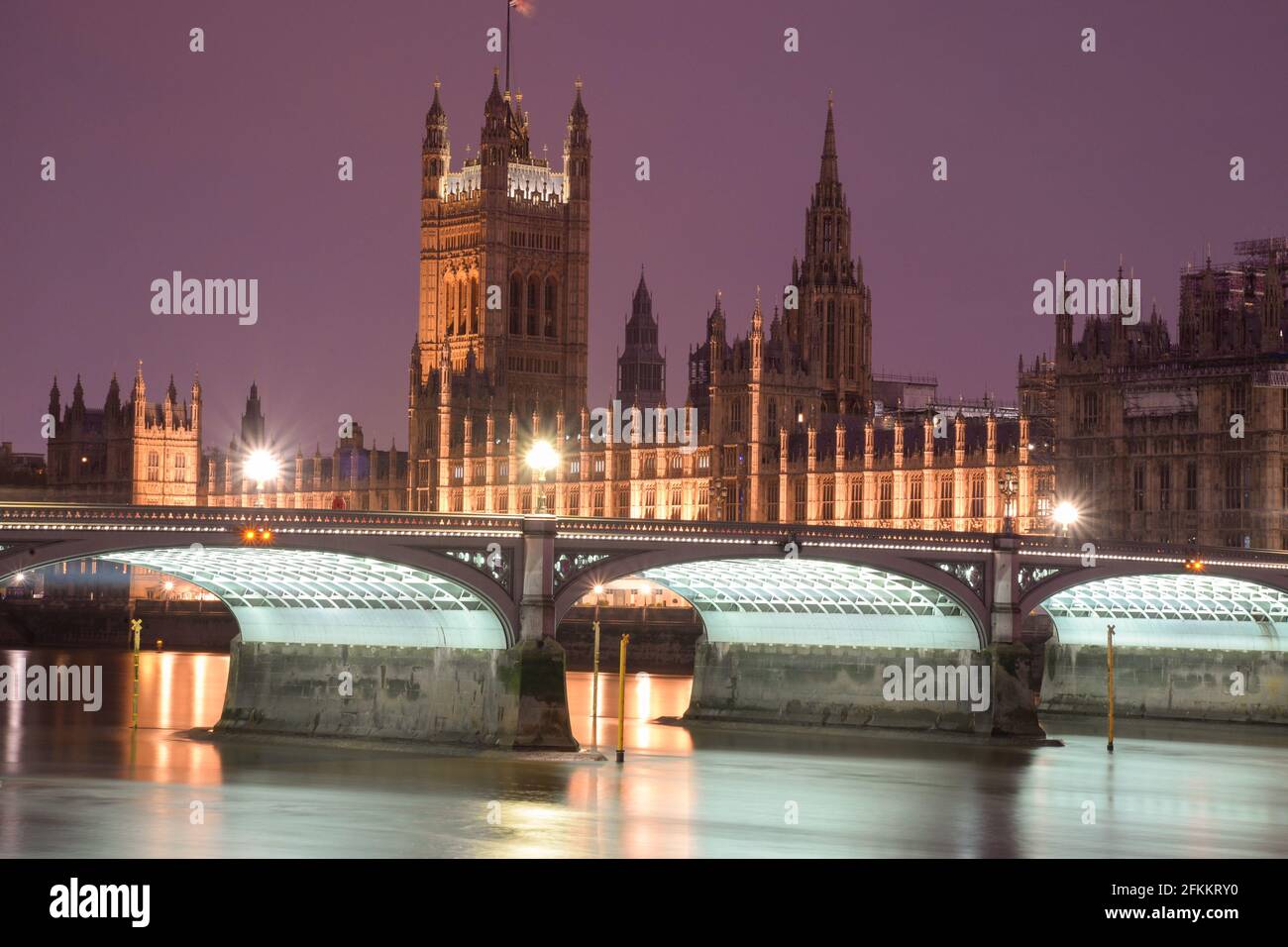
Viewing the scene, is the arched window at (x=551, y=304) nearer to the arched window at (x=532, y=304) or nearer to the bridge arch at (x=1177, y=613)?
the arched window at (x=532, y=304)

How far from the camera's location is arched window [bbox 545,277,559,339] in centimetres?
16338

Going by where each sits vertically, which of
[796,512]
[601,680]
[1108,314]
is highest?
[1108,314]

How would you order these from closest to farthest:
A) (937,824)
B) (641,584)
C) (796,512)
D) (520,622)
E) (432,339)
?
(937,824), (520,622), (796,512), (641,584), (432,339)

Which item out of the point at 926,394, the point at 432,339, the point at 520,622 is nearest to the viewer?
the point at 520,622

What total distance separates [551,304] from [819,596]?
9317 cm

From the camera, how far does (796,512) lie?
119m

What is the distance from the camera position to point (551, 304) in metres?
164

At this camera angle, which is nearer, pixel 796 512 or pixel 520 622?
pixel 520 622

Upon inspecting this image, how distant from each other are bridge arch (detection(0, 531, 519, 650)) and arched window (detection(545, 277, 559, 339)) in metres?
97.3

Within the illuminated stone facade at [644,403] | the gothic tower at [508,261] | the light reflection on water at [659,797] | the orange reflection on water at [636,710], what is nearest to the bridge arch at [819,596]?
the light reflection on water at [659,797]

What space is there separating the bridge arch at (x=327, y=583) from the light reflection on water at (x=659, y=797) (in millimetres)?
3738

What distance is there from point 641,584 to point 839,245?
71.7 ft
